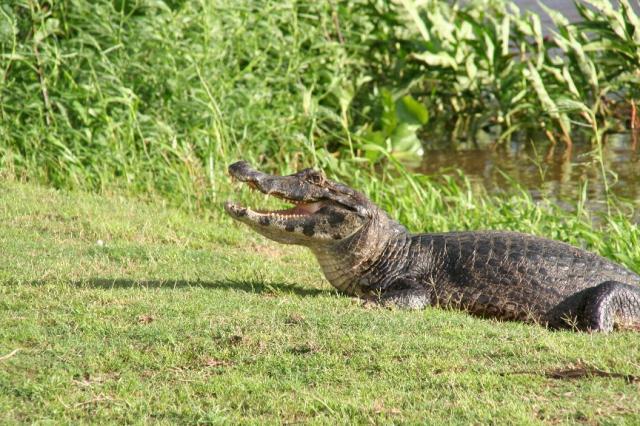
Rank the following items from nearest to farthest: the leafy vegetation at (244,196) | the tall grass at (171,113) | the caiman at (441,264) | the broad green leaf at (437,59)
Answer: the leafy vegetation at (244,196), the caiman at (441,264), the tall grass at (171,113), the broad green leaf at (437,59)

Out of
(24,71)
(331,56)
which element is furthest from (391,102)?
(24,71)

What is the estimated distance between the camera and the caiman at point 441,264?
637 cm

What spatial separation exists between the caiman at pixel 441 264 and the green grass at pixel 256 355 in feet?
0.90

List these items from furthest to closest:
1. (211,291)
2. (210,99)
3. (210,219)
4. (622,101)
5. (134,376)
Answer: (622,101) < (210,99) < (210,219) < (211,291) < (134,376)

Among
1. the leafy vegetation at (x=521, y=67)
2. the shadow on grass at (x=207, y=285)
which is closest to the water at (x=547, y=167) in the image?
the leafy vegetation at (x=521, y=67)

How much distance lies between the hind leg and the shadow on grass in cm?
157

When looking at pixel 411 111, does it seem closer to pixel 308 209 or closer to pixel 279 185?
pixel 308 209

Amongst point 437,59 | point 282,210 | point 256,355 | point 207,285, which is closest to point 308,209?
point 282,210

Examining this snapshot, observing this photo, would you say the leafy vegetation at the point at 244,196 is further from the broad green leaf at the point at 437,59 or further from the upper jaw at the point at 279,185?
the upper jaw at the point at 279,185

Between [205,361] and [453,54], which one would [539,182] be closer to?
[453,54]

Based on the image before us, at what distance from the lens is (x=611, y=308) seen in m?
6.22

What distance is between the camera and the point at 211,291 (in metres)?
6.19

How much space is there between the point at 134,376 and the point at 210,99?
490 cm

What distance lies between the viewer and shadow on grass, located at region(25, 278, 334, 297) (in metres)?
6.25
